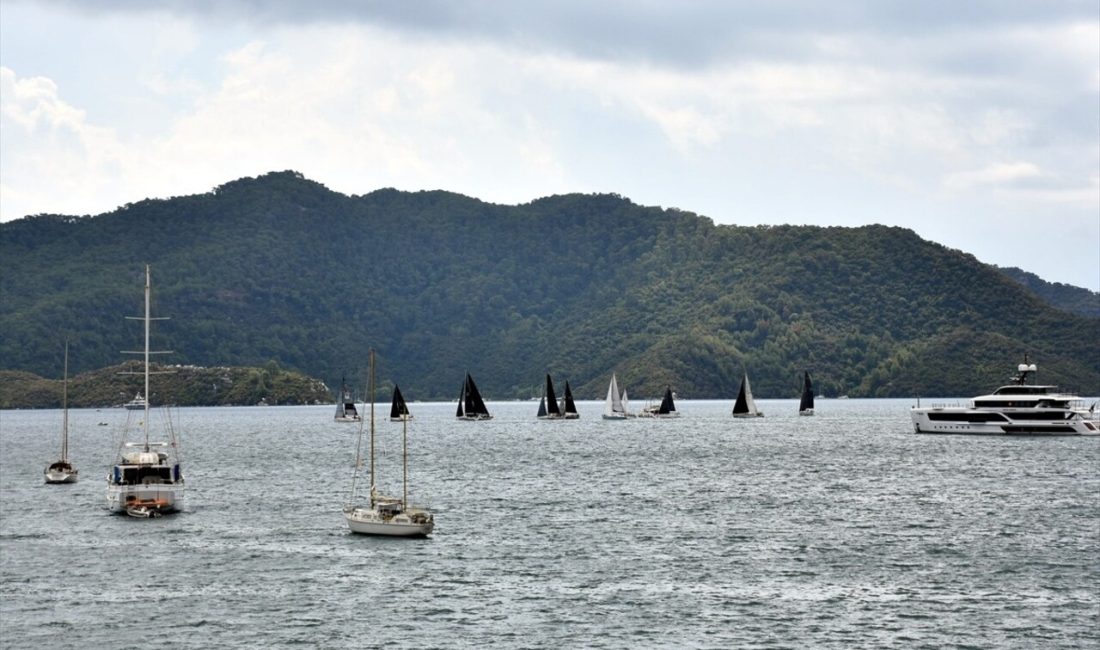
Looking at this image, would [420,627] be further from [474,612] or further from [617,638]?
[617,638]

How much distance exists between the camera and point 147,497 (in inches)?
3558

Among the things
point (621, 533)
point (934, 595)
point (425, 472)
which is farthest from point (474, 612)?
point (425, 472)

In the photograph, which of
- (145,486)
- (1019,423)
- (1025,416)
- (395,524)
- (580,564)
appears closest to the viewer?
(580,564)

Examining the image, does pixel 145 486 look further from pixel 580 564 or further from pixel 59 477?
pixel 580 564

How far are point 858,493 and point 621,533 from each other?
103 ft

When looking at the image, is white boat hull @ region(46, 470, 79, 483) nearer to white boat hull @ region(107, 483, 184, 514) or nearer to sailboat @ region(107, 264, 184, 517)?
white boat hull @ region(107, 483, 184, 514)

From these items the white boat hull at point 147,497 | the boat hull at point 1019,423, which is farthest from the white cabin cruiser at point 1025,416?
the white boat hull at point 147,497

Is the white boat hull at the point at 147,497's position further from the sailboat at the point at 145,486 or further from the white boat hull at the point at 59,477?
the white boat hull at the point at 59,477

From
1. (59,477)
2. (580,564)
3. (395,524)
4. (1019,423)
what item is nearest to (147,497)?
(395,524)

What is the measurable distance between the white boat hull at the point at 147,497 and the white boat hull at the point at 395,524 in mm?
17267

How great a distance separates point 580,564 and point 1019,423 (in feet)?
396

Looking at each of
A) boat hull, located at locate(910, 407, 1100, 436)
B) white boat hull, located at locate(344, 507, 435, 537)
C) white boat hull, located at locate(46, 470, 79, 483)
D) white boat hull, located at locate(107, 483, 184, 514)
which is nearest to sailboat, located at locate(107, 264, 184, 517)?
white boat hull, located at locate(107, 483, 184, 514)

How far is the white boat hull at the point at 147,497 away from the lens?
90.0 metres

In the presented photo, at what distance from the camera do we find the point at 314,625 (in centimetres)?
5650
